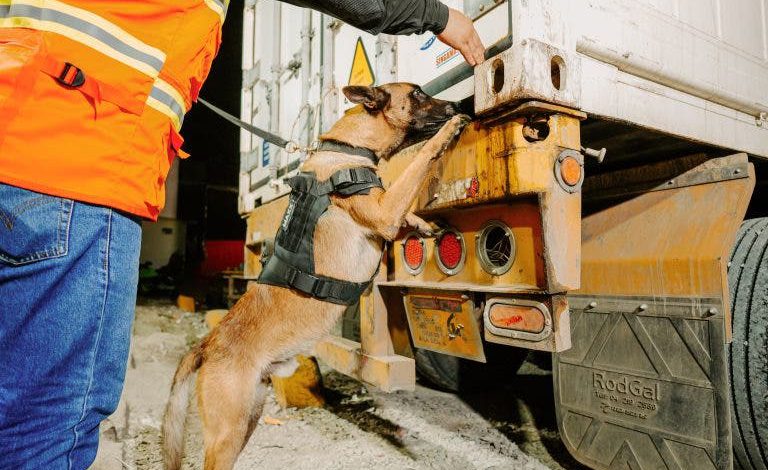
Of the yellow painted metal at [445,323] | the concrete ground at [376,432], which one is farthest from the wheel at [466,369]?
the yellow painted metal at [445,323]

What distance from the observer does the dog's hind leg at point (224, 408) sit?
76.6 inches

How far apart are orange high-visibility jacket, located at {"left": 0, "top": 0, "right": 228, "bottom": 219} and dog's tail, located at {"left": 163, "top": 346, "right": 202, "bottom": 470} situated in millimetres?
1432

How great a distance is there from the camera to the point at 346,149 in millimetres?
2180

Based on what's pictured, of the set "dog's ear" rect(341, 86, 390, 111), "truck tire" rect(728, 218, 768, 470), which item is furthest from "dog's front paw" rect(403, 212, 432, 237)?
"truck tire" rect(728, 218, 768, 470)

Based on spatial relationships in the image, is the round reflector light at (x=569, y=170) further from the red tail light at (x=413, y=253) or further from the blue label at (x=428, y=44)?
the blue label at (x=428, y=44)

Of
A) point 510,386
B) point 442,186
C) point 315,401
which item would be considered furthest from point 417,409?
point 442,186

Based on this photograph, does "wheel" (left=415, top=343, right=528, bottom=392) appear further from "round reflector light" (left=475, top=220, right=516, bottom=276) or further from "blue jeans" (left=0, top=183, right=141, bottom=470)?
"blue jeans" (left=0, top=183, right=141, bottom=470)

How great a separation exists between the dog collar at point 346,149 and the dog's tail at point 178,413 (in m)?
1.26

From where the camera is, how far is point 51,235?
826 mm

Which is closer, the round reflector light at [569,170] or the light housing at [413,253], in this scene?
the round reflector light at [569,170]

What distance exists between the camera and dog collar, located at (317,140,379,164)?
2.17 meters

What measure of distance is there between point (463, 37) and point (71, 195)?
4.39ft

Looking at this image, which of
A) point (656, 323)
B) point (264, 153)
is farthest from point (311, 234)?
point (264, 153)

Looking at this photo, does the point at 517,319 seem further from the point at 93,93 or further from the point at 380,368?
the point at 93,93
